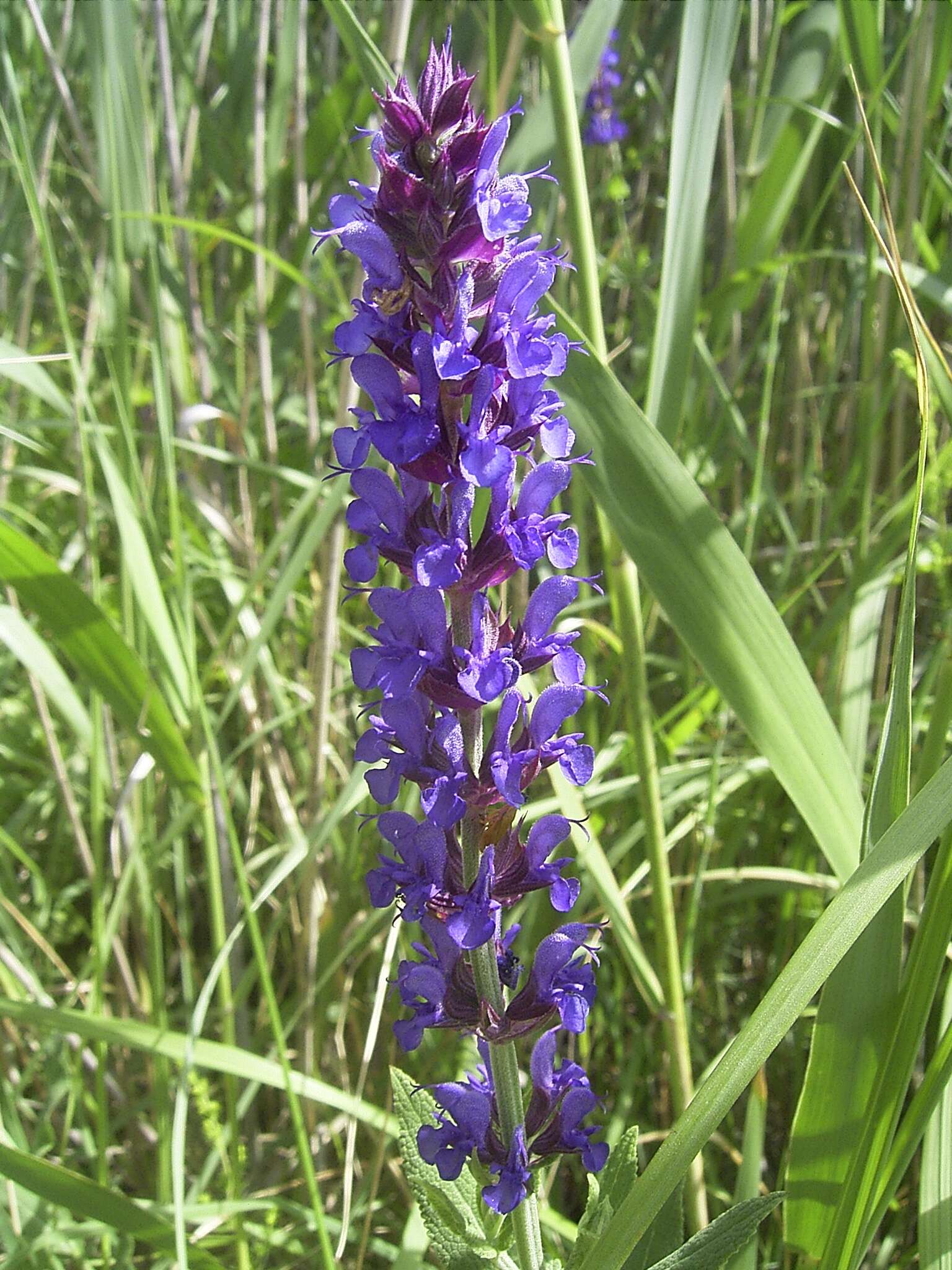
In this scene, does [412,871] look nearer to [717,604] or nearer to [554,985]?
[554,985]

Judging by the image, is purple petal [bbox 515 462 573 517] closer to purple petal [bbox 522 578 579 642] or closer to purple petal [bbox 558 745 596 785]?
purple petal [bbox 522 578 579 642]

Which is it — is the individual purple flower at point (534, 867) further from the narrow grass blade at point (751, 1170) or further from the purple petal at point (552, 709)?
the narrow grass blade at point (751, 1170)

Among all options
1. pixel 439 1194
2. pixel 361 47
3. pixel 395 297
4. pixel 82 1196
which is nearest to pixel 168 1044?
pixel 82 1196

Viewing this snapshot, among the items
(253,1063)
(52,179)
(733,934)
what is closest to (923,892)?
(733,934)

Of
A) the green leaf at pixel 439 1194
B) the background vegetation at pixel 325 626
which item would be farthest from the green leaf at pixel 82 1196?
the green leaf at pixel 439 1194

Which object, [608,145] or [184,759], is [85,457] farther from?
[608,145]

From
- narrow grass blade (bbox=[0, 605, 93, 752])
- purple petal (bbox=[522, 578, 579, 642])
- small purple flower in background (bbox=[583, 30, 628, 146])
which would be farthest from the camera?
small purple flower in background (bbox=[583, 30, 628, 146])

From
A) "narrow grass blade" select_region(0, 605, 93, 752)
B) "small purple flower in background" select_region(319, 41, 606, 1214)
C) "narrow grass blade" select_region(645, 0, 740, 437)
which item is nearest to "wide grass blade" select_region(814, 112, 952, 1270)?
"small purple flower in background" select_region(319, 41, 606, 1214)
